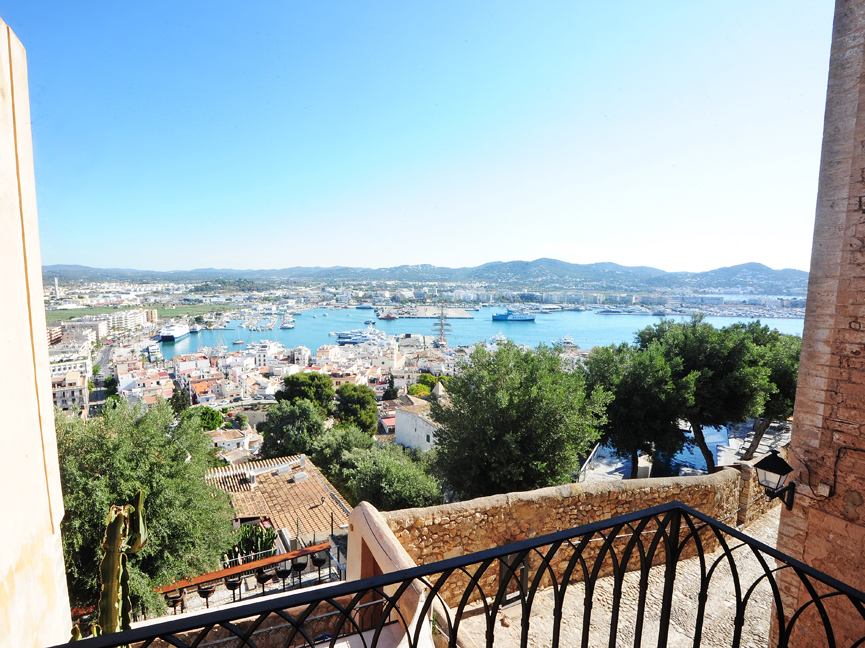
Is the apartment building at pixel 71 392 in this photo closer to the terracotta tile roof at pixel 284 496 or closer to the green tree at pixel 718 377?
the terracotta tile roof at pixel 284 496

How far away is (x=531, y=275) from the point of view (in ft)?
422

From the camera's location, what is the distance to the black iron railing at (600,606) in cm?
141

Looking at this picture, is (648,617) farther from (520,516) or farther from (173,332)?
(173,332)

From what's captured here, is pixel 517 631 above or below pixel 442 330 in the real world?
above

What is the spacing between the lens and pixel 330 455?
808 inches

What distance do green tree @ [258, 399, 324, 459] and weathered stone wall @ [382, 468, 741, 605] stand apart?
2284 cm

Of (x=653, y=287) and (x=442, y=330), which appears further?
(x=442, y=330)

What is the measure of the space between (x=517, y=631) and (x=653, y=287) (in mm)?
91585

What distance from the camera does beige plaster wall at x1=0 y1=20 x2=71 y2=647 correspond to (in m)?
1.42

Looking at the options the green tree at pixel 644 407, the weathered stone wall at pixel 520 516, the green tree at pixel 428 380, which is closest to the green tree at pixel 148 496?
the weathered stone wall at pixel 520 516

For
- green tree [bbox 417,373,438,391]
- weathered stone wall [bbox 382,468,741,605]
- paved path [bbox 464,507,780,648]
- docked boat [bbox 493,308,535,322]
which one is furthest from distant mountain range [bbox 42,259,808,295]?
green tree [bbox 417,373,438,391]

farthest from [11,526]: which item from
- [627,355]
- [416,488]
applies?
[627,355]

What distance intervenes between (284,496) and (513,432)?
34.6ft

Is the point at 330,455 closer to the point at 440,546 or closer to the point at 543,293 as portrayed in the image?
the point at 440,546
